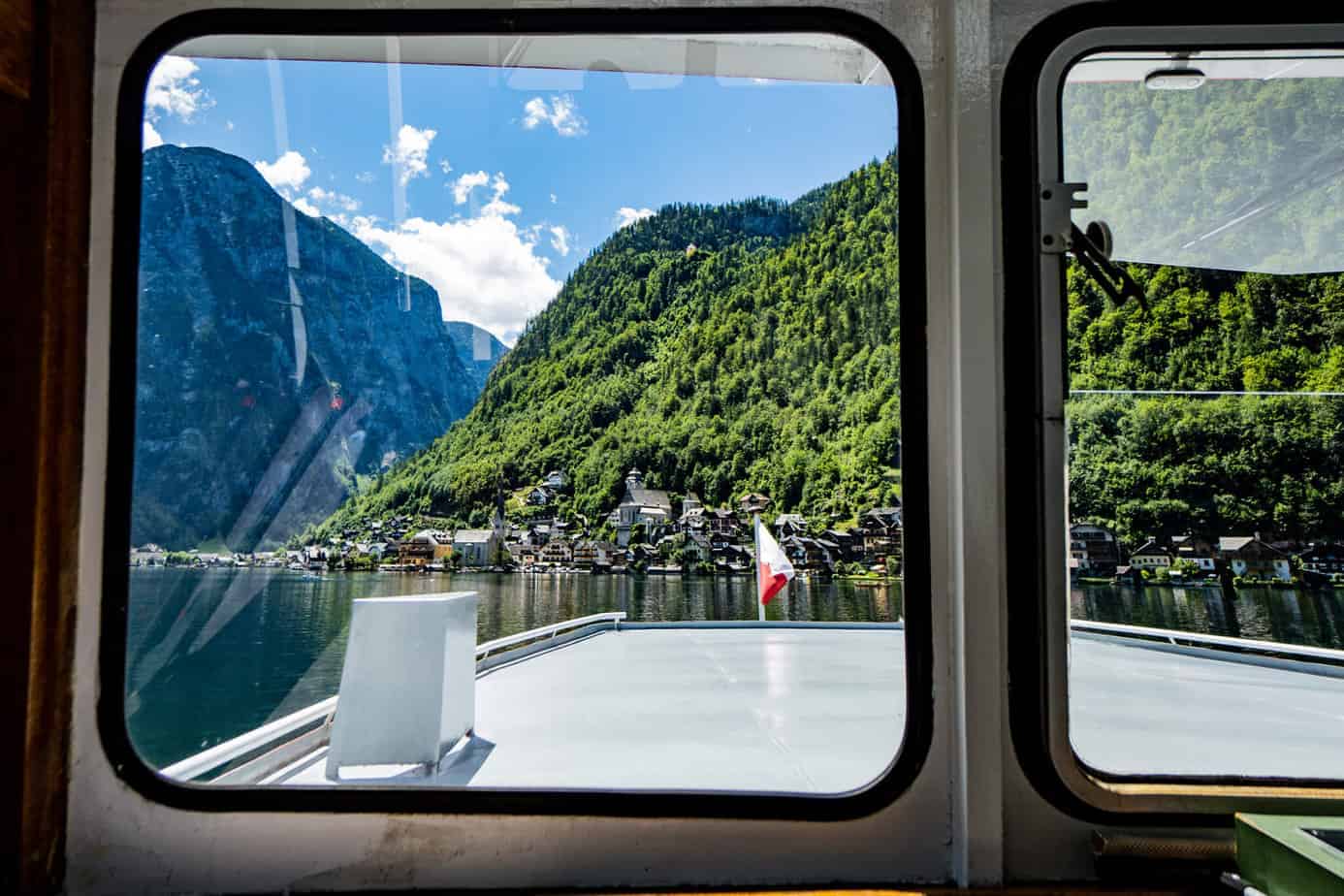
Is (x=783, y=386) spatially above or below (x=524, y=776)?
above

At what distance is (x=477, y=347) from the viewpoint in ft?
4.78

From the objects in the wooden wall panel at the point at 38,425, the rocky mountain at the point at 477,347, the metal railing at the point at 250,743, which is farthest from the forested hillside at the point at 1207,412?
the wooden wall panel at the point at 38,425

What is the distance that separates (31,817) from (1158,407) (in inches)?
77.9

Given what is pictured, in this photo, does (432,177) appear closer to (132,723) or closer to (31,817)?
(132,723)

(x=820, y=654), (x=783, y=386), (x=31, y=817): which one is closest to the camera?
(x=31, y=817)

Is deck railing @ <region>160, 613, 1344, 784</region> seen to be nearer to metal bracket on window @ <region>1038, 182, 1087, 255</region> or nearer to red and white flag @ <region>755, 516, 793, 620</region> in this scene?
red and white flag @ <region>755, 516, 793, 620</region>

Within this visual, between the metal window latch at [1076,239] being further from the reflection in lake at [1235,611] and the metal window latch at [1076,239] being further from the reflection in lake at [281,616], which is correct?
the reflection in lake at [281,616]

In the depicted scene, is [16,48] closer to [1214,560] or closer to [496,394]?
[496,394]

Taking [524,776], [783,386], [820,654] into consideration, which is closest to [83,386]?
[524,776]

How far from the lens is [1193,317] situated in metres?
1.34

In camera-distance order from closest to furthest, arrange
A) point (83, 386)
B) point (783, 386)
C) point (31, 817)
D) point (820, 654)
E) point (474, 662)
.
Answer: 1. point (31, 817)
2. point (83, 386)
3. point (474, 662)
4. point (783, 386)
5. point (820, 654)

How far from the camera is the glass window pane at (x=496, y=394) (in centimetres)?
134


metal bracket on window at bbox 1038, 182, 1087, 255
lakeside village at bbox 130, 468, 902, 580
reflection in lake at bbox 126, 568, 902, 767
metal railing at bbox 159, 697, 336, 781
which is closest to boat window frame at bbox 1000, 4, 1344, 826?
metal bracket on window at bbox 1038, 182, 1087, 255

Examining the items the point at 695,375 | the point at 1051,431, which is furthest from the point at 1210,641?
the point at 695,375
